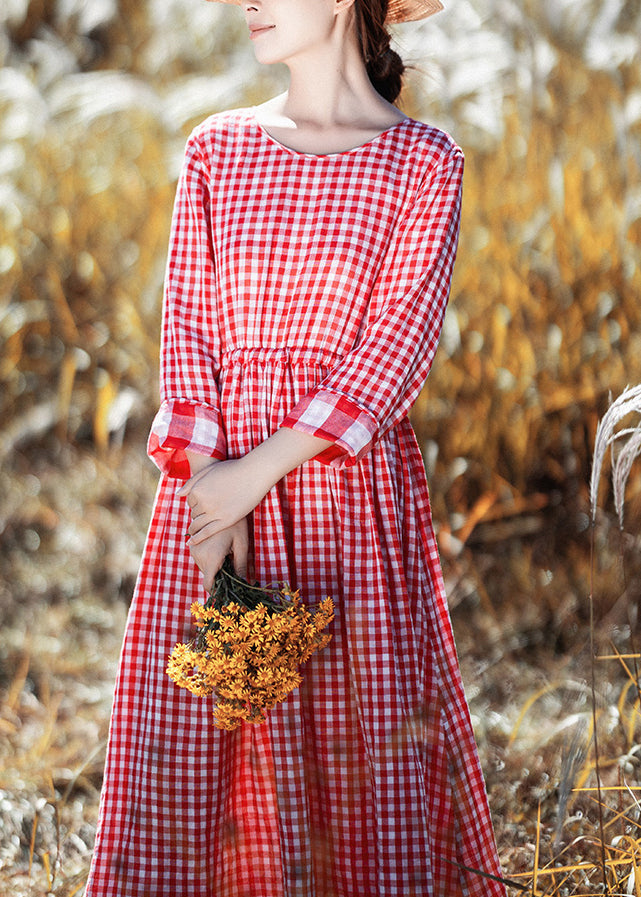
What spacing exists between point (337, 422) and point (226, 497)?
0.12 m

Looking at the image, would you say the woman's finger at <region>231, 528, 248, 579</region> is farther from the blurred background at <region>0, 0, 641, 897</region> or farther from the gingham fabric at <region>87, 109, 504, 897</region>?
the blurred background at <region>0, 0, 641, 897</region>

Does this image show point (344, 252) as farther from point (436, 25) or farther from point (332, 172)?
point (436, 25)

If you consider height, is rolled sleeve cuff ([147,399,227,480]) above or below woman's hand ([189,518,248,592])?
above

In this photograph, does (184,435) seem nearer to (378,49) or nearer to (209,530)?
(209,530)

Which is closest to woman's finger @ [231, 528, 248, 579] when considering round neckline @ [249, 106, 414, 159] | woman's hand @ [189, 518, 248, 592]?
woman's hand @ [189, 518, 248, 592]

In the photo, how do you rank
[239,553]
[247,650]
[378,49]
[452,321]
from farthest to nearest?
1. [452,321]
2. [378,49]
3. [239,553]
4. [247,650]

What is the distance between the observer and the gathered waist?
0.94 metres

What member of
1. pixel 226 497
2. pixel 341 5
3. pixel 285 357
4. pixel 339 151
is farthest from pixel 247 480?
pixel 341 5

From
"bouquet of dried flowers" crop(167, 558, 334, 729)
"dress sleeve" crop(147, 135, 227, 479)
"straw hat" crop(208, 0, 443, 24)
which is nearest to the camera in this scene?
"bouquet of dried flowers" crop(167, 558, 334, 729)

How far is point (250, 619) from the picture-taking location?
0.82 meters

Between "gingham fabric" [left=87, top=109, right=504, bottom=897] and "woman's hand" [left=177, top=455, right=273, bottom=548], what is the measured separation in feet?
0.14

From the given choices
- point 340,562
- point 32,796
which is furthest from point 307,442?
point 32,796

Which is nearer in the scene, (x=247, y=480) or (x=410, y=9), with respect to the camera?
(x=247, y=480)

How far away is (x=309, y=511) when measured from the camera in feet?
3.05
